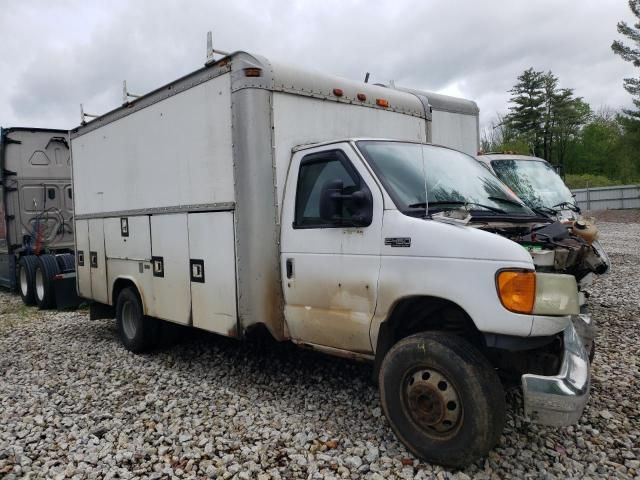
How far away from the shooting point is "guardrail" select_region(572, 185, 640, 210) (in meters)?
33.1

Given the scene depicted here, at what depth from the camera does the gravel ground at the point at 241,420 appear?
3.70 m

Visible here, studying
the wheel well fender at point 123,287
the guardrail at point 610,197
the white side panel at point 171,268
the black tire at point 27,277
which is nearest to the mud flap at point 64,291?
Answer: the black tire at point 27,277

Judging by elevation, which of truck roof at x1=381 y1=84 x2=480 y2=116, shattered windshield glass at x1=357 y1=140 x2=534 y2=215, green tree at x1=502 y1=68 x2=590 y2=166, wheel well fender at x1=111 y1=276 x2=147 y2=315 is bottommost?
wheel well fender at x1=111 y1=276 x2=147 y2=315

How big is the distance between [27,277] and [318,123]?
8525 mm

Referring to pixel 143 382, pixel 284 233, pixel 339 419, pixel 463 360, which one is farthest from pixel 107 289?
pixel 463 360

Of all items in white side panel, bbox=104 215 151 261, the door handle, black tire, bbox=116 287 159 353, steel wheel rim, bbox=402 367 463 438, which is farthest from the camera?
black tire, bbox=116 287 159 353

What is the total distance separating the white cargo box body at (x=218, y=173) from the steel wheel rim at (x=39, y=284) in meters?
4.33

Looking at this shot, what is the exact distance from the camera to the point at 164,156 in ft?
18.9

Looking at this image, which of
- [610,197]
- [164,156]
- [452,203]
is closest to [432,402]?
[452,203]

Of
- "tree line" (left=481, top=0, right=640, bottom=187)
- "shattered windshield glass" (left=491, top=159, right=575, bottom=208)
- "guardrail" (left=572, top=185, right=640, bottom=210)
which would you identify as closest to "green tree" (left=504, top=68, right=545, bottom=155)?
"tree line" (left=481, top=0, right=640, bottom=187)

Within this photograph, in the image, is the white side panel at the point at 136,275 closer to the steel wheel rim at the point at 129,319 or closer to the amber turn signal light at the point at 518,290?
the steel wheel rim at the point at 129,319

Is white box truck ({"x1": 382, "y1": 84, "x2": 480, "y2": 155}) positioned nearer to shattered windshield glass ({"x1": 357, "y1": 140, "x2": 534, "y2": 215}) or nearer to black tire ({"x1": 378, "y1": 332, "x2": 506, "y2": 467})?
shattered windshield glass ({"x1": 357, "y1": 140, "x2": 534, "y2": 215})

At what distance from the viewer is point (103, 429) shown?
4398mm

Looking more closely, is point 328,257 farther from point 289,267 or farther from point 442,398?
point 442,398
